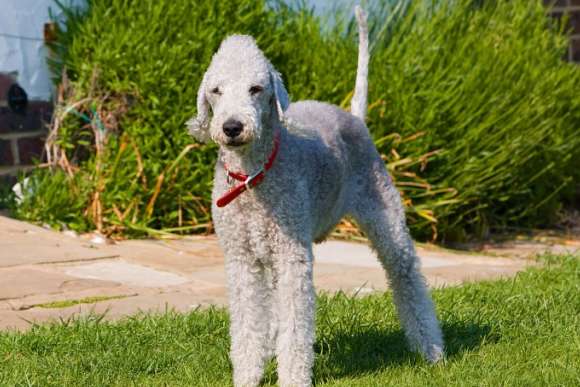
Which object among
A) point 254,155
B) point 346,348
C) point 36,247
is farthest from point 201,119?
point 36,247

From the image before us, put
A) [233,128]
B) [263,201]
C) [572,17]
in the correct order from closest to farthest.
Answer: [233,128]
[263,201]
[572,17]

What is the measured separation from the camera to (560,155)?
26.7 feet

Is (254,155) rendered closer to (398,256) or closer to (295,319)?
(295,319)

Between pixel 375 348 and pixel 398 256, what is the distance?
40 cm

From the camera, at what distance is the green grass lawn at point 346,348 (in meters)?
4.04

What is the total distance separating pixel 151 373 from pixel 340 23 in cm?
412

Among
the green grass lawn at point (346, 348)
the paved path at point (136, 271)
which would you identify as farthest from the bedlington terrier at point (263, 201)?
the paved path at point (136, 271)

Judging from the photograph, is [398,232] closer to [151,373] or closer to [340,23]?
[151,373]

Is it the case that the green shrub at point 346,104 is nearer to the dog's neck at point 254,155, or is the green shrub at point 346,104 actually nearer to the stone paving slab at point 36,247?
the stone paving slab at point 36,247

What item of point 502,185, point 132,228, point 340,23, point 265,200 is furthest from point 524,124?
point 265,200

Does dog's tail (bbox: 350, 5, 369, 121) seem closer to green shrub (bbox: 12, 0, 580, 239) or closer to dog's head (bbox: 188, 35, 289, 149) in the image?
dog's head (bbox: 188, 35, 289, 149)

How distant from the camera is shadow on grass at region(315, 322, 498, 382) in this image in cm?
429

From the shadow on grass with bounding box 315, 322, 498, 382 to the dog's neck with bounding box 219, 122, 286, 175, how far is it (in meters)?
0.86

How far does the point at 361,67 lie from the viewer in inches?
187
